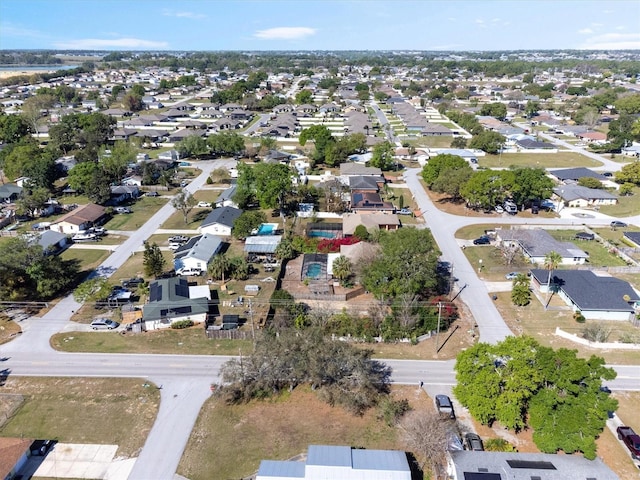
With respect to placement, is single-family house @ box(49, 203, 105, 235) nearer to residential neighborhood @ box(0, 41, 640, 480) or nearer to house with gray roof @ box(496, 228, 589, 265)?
residential neighborhood @ box(0, 41, 640, 480)

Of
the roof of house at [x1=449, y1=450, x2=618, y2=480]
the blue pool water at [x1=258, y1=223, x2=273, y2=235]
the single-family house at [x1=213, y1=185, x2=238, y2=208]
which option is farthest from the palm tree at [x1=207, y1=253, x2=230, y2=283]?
the roof of house at [x1=449, y1=450, x2=618, y2=480]

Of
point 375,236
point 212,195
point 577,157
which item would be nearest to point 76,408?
point 375,236

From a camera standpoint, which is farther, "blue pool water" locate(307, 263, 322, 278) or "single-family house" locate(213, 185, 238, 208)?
"single-family house" locate(213, 185, 238, 208)

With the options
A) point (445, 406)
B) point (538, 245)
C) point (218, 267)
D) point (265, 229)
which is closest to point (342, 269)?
point (218, 267)

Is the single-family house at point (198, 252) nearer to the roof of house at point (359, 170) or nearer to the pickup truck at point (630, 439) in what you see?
the roof of house at point (359, 170)

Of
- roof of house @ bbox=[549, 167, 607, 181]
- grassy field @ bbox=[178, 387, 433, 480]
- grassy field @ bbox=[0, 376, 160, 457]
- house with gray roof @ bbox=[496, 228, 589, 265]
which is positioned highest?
roof of house @ bbox=[549, 167, 607, 181]

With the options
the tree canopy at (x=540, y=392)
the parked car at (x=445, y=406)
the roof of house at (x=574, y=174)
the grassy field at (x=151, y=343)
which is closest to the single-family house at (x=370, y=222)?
the grassy field at (x=151, y=343)

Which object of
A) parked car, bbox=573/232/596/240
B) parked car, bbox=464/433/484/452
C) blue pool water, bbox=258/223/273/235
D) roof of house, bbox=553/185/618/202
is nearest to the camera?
parked car, bbox=464/433/484/452
